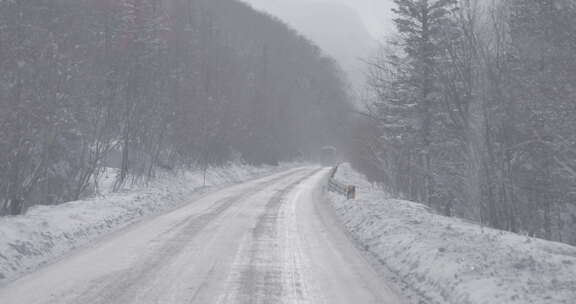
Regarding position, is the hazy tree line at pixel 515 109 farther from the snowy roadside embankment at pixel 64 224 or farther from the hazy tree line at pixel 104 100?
the hazy tree line at pixel 104 100

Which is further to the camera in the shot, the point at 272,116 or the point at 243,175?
the point at 272,116

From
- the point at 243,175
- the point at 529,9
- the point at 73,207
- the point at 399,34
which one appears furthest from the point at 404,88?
the point at 243,175

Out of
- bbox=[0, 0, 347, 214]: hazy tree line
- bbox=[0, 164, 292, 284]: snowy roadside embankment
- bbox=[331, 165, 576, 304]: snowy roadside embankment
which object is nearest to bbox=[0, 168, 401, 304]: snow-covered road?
bbox=[0, 164, 292, 284]: snowy roadside embankment

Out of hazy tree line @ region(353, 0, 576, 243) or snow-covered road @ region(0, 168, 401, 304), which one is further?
hazy tree line @ region(353, 0, 576, 243)

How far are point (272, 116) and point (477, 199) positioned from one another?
201 ft

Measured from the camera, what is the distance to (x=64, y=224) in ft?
44.5

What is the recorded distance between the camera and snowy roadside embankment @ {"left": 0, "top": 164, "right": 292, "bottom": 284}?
34.6 feet

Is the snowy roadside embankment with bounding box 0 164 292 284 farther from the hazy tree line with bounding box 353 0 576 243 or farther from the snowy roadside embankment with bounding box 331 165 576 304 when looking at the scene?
the hazy tree line with bounding box 353 0 576 243

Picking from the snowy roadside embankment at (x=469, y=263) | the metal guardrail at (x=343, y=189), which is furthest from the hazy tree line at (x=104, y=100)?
the metal guardrail at (x=343, y=189)

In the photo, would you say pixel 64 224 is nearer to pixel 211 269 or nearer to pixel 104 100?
pixel 211 269

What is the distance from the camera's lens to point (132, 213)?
1845 cm

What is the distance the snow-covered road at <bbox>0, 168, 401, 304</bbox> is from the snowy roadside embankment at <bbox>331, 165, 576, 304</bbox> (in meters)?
0.66

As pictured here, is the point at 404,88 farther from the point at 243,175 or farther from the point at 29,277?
the point at 243,175

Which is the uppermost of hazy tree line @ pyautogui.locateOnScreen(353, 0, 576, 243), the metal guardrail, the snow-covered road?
hazy tree line @ pyautogui.locateOnScreen(353, 0, 576, 243)
